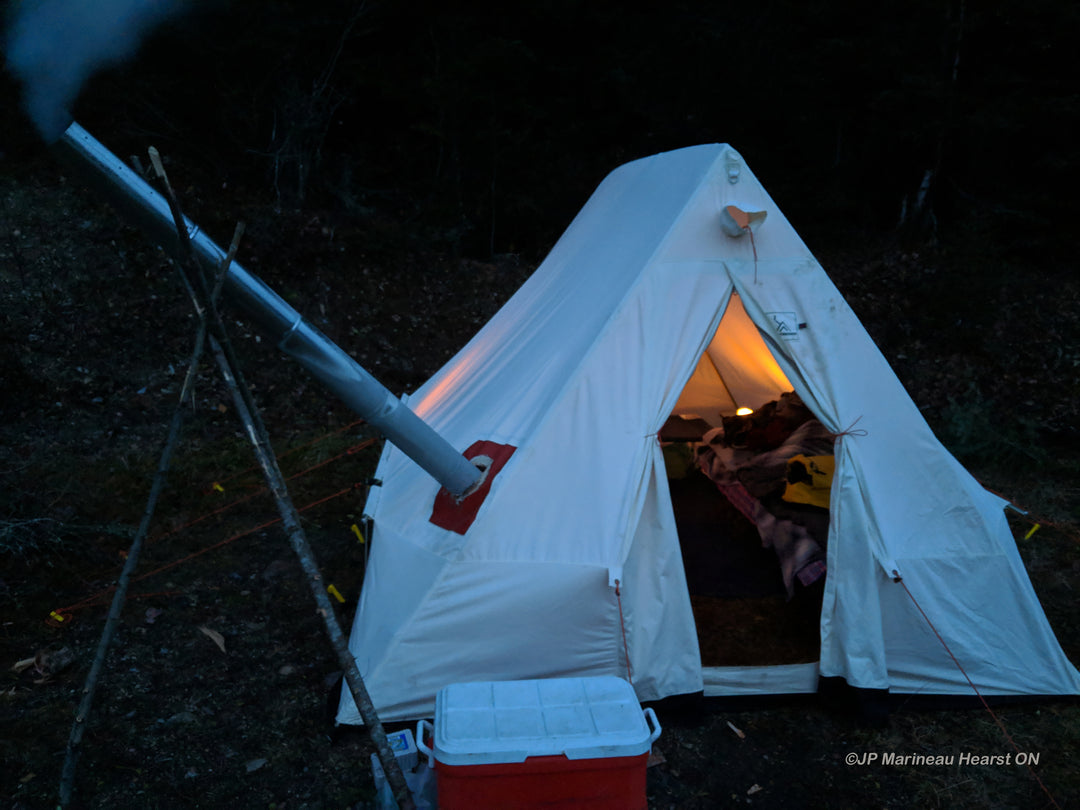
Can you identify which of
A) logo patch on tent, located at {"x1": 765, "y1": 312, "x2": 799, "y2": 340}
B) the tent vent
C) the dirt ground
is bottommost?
the dirt ground

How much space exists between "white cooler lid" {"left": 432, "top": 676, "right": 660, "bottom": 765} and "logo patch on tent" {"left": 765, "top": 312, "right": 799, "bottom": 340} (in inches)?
76.6

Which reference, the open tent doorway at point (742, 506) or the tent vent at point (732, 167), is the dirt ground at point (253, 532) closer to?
the open tent doorway at point (742, 506)

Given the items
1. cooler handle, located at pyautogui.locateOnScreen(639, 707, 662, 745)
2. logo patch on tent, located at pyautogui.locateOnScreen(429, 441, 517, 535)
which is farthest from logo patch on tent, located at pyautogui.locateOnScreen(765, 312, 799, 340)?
cooler handle, located at pyautogui.locateOnScreen(639, 707, 662, 745)

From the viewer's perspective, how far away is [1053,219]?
9477 mm

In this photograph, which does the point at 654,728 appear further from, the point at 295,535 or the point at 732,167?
the point at 732,167

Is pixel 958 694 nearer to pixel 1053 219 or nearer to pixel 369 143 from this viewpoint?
pixel 1053 219

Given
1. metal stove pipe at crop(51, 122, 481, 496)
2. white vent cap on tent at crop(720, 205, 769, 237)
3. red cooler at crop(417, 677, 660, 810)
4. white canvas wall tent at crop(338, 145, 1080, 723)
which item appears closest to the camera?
metal stove pipe at crop(51, 122, 481, 496)

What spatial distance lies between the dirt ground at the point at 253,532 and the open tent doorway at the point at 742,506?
0.49m

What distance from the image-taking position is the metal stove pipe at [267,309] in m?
2.21

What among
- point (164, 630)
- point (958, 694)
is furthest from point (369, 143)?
point (958, 694)

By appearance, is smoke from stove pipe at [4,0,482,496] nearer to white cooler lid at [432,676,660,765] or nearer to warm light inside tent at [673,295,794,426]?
white cooler lid at [432,676,660,765]

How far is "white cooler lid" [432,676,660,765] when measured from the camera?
7.64ft

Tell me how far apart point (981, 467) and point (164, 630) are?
6568 mm

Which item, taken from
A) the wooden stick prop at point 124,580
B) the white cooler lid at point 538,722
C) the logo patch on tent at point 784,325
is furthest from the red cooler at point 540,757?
the logo patch on tent at point 784,325
